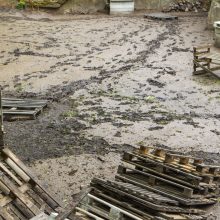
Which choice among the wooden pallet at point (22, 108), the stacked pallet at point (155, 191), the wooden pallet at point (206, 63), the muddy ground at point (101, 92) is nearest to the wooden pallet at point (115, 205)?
the stacked pallet at point (155, 191)

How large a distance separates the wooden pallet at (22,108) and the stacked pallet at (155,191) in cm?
444

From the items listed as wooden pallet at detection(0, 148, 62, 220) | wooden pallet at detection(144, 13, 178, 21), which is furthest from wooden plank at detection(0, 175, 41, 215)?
wooden pallet at detection(144, 13, 178, 21)

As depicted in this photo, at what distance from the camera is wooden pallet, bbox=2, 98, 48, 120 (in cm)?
1145

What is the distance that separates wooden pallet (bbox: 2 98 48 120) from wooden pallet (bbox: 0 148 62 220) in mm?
3903

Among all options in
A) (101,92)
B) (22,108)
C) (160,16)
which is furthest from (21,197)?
(160,16)

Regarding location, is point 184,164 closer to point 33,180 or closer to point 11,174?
point 33,180

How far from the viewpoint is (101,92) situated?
524 inches

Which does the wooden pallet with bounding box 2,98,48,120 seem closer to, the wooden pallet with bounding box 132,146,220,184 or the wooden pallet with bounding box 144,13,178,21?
the wooden pallet with bounding box 132,146,220,184

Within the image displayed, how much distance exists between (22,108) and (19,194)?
5243 millimetres

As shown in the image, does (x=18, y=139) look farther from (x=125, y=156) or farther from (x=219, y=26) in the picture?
(x=219, y=26)

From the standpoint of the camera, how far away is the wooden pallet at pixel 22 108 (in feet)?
37.6

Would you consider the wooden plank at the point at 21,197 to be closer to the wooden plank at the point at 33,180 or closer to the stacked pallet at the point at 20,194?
the stacked pallet at the point at 20,194

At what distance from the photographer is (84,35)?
20484 millimetres

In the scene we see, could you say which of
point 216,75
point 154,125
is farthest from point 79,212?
point 216,75
